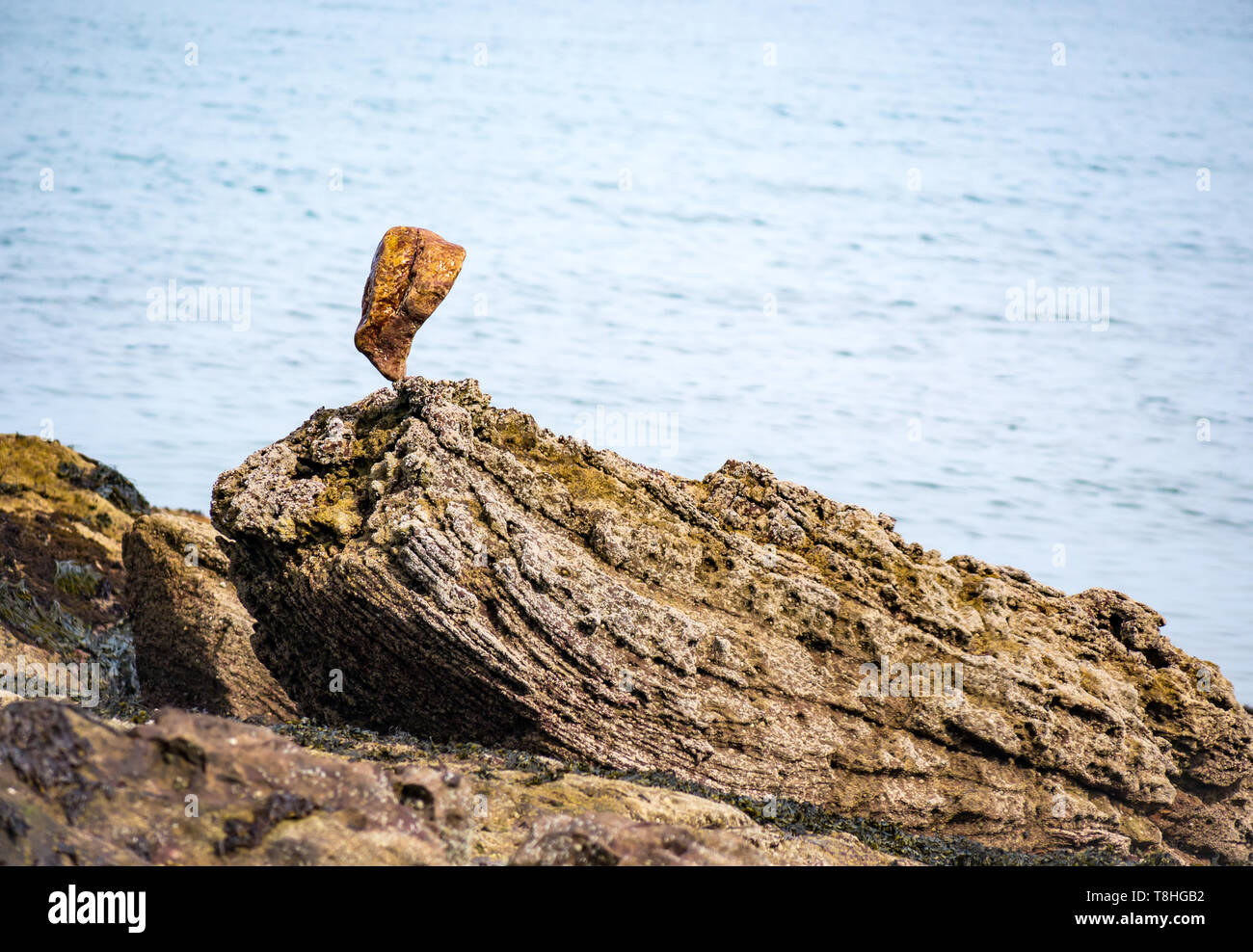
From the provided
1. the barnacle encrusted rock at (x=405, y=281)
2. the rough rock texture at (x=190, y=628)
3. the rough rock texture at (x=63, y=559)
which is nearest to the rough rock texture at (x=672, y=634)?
the barnacle encrusted rock at (x=405, y=281)

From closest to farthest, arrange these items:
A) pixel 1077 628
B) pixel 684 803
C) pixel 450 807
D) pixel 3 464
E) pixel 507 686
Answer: pixel 450 807
pixel 684 803
pixel 507 686
pixel 1077 628
pixel 3 464

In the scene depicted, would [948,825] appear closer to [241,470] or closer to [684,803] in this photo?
[684,803]

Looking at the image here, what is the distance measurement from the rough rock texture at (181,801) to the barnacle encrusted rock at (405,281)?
30.3 ft

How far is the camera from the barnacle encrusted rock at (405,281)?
57.9 ft

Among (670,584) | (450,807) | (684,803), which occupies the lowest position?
(684,803)

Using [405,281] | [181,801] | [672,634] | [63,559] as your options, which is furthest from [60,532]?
[181,801]

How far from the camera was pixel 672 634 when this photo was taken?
17.3 metres

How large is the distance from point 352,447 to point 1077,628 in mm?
14791

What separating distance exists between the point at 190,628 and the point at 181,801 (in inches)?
562

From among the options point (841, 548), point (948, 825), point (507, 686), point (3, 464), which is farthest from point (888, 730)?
point (3, 464)

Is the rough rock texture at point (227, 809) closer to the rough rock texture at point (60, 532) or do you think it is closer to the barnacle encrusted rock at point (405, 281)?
the barnacle encrusted rock at point (405, 281)

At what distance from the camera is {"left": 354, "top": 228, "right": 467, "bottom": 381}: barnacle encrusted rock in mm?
17656
